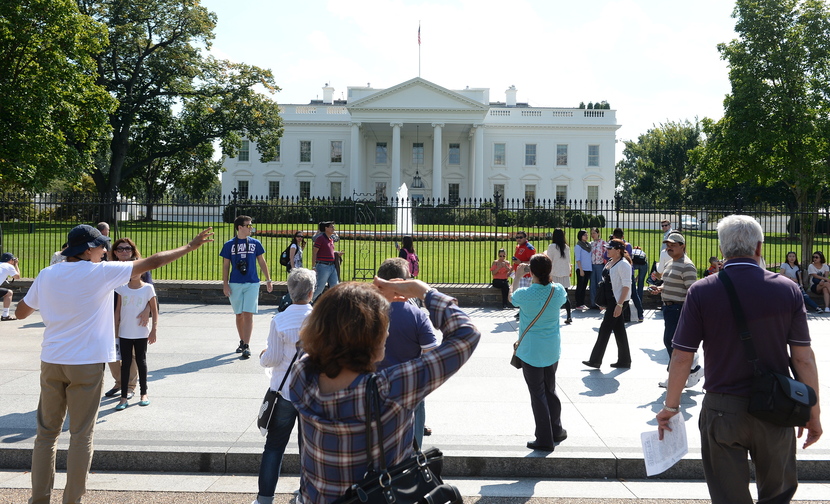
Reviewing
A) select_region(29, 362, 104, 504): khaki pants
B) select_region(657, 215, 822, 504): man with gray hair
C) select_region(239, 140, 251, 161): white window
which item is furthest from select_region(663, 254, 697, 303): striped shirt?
select_region(239, 140, 251, 161): white window

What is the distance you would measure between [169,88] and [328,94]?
1186 inches

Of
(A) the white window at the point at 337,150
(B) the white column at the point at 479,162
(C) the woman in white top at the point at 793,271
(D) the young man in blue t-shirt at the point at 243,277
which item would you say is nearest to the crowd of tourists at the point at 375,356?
(D) the young man in blue t-shirt at the point at 243,277

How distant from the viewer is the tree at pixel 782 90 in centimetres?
1906

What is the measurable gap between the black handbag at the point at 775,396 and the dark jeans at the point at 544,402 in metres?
2.24

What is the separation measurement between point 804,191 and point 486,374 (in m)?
16.9

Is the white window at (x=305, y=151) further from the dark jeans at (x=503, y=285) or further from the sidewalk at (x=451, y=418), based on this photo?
the sidewalk at (x=451, y=418)

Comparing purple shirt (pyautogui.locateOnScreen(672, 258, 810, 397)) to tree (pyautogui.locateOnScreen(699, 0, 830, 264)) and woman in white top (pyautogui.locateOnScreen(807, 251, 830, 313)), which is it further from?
tree (pyautogui.locateOnScreen(699, 0, 830, 264))

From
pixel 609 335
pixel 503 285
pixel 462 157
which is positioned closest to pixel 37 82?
pixel 503 285

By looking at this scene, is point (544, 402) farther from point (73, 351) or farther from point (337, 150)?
point (337, 150)

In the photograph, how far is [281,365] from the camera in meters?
4.16

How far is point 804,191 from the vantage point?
20234mm

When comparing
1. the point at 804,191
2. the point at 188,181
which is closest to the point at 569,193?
the point at 188,181

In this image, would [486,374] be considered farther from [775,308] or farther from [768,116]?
[768,116]

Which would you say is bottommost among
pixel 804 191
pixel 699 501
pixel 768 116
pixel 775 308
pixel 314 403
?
pixel 699 501
